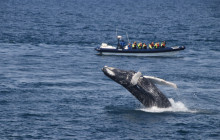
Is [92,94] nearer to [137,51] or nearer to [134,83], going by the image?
[134,83]

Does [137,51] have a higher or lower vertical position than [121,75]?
lower

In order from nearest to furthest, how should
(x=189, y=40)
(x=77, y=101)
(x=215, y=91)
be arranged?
(x=77, y=101), (x=215, y=91), (x=189, y=40)

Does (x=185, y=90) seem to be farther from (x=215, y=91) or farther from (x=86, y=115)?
(x=86, y=115)

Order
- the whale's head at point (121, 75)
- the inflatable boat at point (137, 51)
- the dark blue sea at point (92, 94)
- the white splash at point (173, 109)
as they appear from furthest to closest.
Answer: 1. the inflatable boat at point (137, 51)
2. the white splash at point (173, 109)
3. the dark blue sea at point (92, 94)
4. the whale's head at point (121, 75)

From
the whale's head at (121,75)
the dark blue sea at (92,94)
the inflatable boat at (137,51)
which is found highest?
the whale's head at (121,75)

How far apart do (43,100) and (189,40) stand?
→ 58.2 m

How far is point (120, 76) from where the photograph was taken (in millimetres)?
44219

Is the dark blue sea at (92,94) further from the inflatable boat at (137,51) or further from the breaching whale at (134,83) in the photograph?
the breaching whale at (134,83)

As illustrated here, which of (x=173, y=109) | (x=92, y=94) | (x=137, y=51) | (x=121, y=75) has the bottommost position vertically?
(x=92, y=94)

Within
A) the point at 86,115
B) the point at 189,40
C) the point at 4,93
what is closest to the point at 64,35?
the point at 189,40

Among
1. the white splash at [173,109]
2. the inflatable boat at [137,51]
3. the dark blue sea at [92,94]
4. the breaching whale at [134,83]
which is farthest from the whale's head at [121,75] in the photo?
the inflatable boat at [137,51]

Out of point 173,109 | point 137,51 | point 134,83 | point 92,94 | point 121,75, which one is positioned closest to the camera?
point 134,83

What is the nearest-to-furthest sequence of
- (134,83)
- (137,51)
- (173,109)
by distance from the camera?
1. (134,83)
2. (173,109)
3. (137,51)

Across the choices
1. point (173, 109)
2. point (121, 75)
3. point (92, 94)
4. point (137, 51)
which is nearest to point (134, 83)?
point (121, 75)
